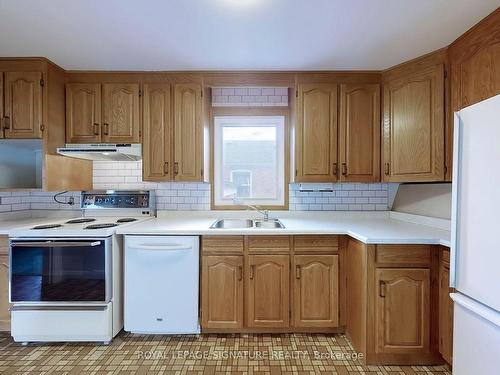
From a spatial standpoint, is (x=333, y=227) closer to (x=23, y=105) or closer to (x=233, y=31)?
(x=233, y=31)

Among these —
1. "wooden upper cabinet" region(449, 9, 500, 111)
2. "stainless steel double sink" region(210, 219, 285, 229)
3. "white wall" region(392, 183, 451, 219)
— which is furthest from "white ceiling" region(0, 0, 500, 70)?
"stainless steel double sink" region(210, 219, 285, 229)

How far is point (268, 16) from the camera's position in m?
1.66

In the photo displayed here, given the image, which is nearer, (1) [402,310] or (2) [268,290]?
(1) [402,310]

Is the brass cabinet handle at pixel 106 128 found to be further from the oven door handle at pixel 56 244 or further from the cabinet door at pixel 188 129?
the oven door handle at pixel 56 244

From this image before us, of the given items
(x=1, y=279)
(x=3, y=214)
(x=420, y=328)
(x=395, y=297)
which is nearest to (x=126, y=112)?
(x=3, y=214)

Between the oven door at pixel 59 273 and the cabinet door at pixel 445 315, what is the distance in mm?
2391

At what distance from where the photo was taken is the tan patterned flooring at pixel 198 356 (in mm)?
1812

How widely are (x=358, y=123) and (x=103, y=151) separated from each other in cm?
227

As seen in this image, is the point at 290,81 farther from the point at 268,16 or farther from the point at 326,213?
the point at 326,213

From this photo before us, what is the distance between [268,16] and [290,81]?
844 millimetres

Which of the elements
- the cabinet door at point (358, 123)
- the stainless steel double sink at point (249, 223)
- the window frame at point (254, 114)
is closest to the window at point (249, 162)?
the window frame at point (254, 114)

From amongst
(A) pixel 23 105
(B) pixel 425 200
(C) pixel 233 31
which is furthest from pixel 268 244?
(A) pixel 23 105

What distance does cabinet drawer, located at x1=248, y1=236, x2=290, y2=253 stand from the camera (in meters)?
2.15

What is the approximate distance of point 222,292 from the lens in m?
2.14
